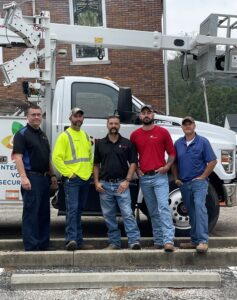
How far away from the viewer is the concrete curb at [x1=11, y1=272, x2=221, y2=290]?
569 cm

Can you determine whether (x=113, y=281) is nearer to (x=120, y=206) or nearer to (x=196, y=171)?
(x=120, y=206)

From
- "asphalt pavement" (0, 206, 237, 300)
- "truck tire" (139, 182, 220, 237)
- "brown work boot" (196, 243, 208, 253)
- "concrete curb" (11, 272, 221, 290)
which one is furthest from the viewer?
"truck tire" (139, 182, 220, 237)

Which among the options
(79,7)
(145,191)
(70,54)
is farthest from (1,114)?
(79,7)

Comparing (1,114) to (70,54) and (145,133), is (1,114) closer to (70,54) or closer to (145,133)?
(145,133)

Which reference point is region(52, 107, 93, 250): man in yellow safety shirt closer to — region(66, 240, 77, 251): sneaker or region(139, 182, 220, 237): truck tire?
region(66, 240, 77, 251): sneaker

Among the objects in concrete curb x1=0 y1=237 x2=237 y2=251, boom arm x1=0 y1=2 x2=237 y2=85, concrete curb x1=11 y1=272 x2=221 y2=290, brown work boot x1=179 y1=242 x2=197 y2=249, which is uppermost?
boom arm x1=0 y1=2 x2=237 y2=85

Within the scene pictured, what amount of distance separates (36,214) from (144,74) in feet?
31.8

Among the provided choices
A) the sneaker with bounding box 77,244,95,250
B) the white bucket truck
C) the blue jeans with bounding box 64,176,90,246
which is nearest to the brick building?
the white bucket truck

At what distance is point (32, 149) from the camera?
6.73 m

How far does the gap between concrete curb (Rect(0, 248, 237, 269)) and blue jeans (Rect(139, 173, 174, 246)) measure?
23cm

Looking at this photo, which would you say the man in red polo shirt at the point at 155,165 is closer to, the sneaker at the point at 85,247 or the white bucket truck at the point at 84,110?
the white bucket truck at the point at 84,110

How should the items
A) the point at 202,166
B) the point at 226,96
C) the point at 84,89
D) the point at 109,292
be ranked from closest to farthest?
1. the point at 109,292
2. the point at 202,166
3. the point at 84,89
4. the point at 226,96

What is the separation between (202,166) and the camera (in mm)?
6719

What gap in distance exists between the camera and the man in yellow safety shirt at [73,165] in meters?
6.75
